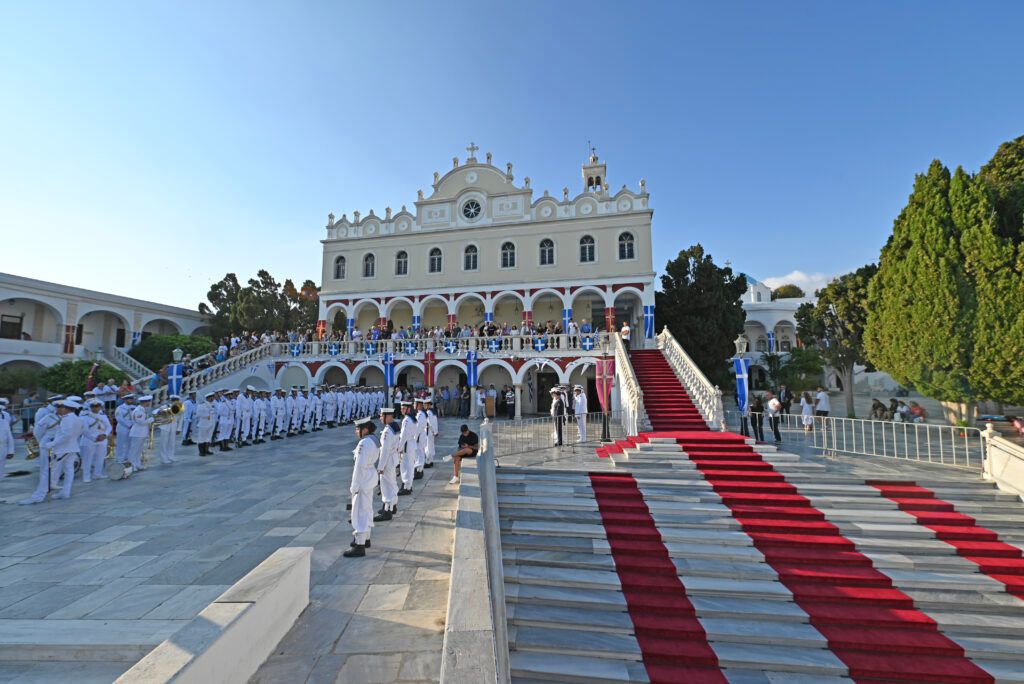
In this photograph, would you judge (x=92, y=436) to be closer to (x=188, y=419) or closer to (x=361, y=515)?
(x=188, y=419)

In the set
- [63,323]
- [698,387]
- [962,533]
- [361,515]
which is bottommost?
[962,533]

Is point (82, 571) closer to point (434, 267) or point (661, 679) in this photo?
point (661, 679)

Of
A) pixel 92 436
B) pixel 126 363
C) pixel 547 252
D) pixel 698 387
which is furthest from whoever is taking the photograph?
pixel 126 363

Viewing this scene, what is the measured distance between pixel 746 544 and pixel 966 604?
244 cm

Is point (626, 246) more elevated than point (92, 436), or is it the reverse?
point (626, 246)

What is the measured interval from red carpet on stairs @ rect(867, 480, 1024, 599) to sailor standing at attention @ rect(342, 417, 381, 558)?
336 inches

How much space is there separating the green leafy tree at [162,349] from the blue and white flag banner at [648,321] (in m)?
26.1

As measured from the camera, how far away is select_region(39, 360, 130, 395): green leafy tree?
18656 millimetres

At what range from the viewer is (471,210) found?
27.2 meters

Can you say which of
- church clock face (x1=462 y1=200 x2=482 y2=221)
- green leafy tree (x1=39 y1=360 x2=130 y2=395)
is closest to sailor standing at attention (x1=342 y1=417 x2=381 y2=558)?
green leafy tree (x1=39 y1=360 x2=130 y2=395)

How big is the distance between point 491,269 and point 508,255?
1314 mm

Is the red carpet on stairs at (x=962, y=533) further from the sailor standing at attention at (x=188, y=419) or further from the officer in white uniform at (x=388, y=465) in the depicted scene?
the sailor standing at attention at (x=188, y=419)

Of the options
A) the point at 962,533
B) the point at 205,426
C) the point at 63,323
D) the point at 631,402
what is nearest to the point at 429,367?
the point at 205,426

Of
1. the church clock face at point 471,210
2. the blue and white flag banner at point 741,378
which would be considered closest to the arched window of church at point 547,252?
the church clock face at point 471,210
